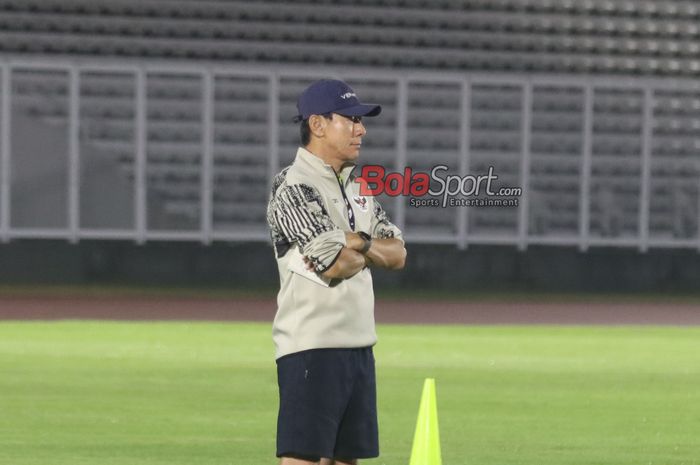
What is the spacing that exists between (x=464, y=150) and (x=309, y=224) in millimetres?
18741

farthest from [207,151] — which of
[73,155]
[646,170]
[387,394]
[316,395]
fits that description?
[316,395]

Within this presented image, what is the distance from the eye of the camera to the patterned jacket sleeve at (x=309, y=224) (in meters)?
4.62

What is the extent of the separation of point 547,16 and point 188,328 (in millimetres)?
10563

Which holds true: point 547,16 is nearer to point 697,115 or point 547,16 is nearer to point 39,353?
point 697,115

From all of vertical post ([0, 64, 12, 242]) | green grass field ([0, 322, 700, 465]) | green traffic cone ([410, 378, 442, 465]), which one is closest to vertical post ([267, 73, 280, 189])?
vertical post ([0, 64, 12, 242])

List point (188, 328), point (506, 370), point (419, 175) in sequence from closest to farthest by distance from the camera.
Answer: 1. point (506, 370)
2. point (188, 328)
3. point (419, 175)

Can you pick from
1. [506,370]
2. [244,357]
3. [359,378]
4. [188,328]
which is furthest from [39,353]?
[359,378]

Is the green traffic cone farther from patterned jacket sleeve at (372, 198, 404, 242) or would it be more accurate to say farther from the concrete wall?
the concrete wall

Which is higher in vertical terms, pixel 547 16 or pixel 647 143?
pixel 547 16

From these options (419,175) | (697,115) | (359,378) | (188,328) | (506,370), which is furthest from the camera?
(697,115)

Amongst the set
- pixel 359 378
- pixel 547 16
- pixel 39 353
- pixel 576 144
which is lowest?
pixel 39 353

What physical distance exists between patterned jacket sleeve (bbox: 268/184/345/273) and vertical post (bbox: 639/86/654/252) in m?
19.3

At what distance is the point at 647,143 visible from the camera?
78.5 feet

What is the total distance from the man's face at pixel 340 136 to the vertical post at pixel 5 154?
688 inches
